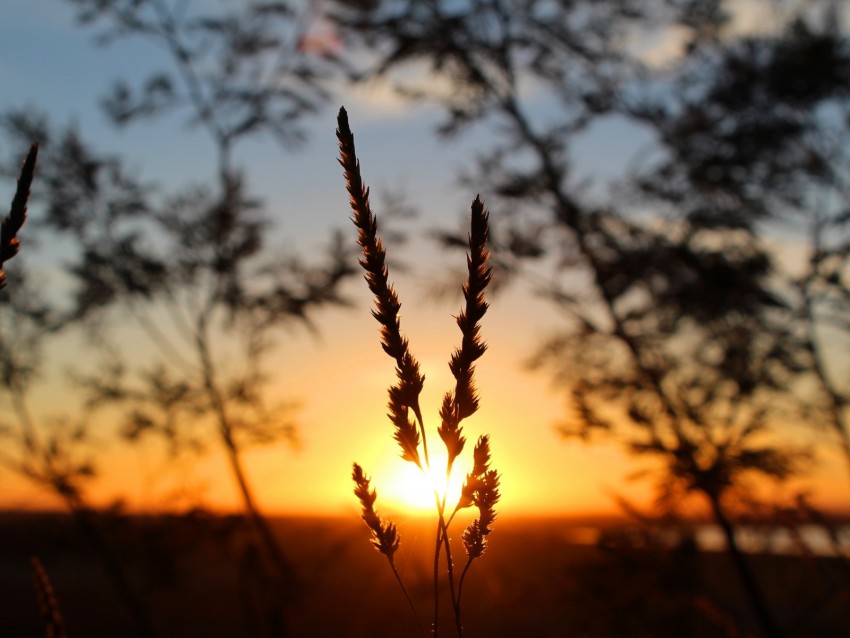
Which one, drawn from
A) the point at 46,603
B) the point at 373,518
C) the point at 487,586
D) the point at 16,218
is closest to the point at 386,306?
the point at 373,518

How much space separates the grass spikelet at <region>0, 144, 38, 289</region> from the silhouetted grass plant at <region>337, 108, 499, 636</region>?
45 centimetres

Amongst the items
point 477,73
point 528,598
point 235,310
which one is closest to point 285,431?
point 235,310

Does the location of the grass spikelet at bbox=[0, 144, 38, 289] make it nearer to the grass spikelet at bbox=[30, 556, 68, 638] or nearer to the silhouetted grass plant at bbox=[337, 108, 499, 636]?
the silhouetted grass plant at bbox=[337, 108, 499, 636]

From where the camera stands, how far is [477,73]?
31.6ft

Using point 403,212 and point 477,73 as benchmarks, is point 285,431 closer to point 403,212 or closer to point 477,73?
point 403,212

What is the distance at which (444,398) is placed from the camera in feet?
3.79

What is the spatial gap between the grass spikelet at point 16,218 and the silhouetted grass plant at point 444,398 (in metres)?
0.45

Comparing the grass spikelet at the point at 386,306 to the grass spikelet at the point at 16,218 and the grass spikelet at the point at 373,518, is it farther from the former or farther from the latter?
the grass spikelet at the point at 16,218

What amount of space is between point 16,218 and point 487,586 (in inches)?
339

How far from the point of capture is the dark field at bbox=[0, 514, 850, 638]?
764 centimetres

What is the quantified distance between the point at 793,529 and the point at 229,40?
11.0m

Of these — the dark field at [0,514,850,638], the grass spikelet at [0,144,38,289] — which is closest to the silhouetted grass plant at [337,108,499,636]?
the grass spikelet at [0,144,38,289]

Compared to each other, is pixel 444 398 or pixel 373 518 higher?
pixel 444 398

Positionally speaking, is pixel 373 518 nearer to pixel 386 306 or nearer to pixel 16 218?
pixel 386 306
